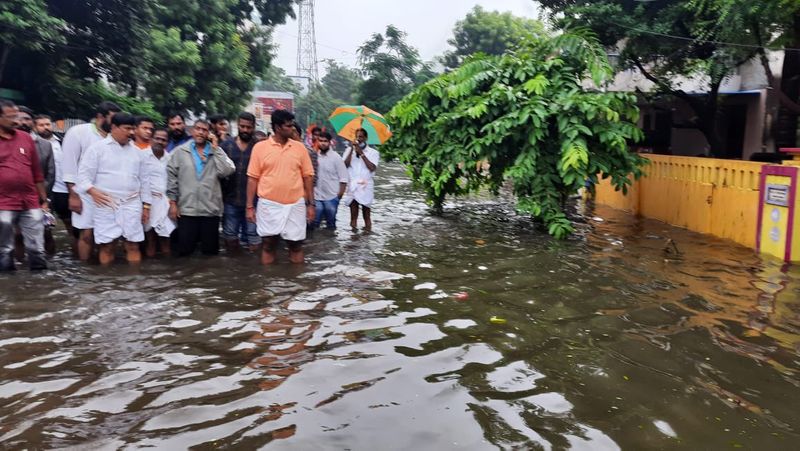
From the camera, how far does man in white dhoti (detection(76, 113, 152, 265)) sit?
6477 mm

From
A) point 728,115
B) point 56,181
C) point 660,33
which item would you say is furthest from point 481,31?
point 56,181

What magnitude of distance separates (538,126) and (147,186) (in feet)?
17.0

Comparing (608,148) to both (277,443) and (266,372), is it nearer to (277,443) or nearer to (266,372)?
(266,372)

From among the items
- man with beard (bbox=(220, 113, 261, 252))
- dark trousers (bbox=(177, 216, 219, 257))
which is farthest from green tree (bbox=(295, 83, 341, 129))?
dark trousers (bbox=(177, 216, 219, 257))

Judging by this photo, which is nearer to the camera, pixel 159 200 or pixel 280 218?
pixel 280 218

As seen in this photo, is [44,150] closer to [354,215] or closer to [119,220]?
[119,220]

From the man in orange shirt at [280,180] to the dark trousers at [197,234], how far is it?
0.99 m

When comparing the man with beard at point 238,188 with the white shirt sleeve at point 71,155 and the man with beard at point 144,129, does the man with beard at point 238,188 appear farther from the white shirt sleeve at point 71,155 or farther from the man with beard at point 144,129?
the white shirt sleeve at point 71,155

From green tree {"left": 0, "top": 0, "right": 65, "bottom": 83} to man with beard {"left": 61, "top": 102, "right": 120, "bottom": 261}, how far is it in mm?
8436

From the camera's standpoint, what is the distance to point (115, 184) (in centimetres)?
659

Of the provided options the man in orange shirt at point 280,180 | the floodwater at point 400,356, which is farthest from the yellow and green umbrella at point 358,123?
the man in orange shirt at point 280,180

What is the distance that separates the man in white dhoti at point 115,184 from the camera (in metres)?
6.48

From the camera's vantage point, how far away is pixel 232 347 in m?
4.45

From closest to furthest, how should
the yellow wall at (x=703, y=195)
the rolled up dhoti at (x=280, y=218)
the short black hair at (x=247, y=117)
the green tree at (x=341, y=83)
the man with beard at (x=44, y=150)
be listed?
1. the rolled up dhoti at (x=280, y=218)
2. the man with beard at (x=44, y=150)
3. the short black hair at (x=247, y=117)
4. the yellow wall at (x=703, y=195)
5. the green tree at (x=341, y=83)
